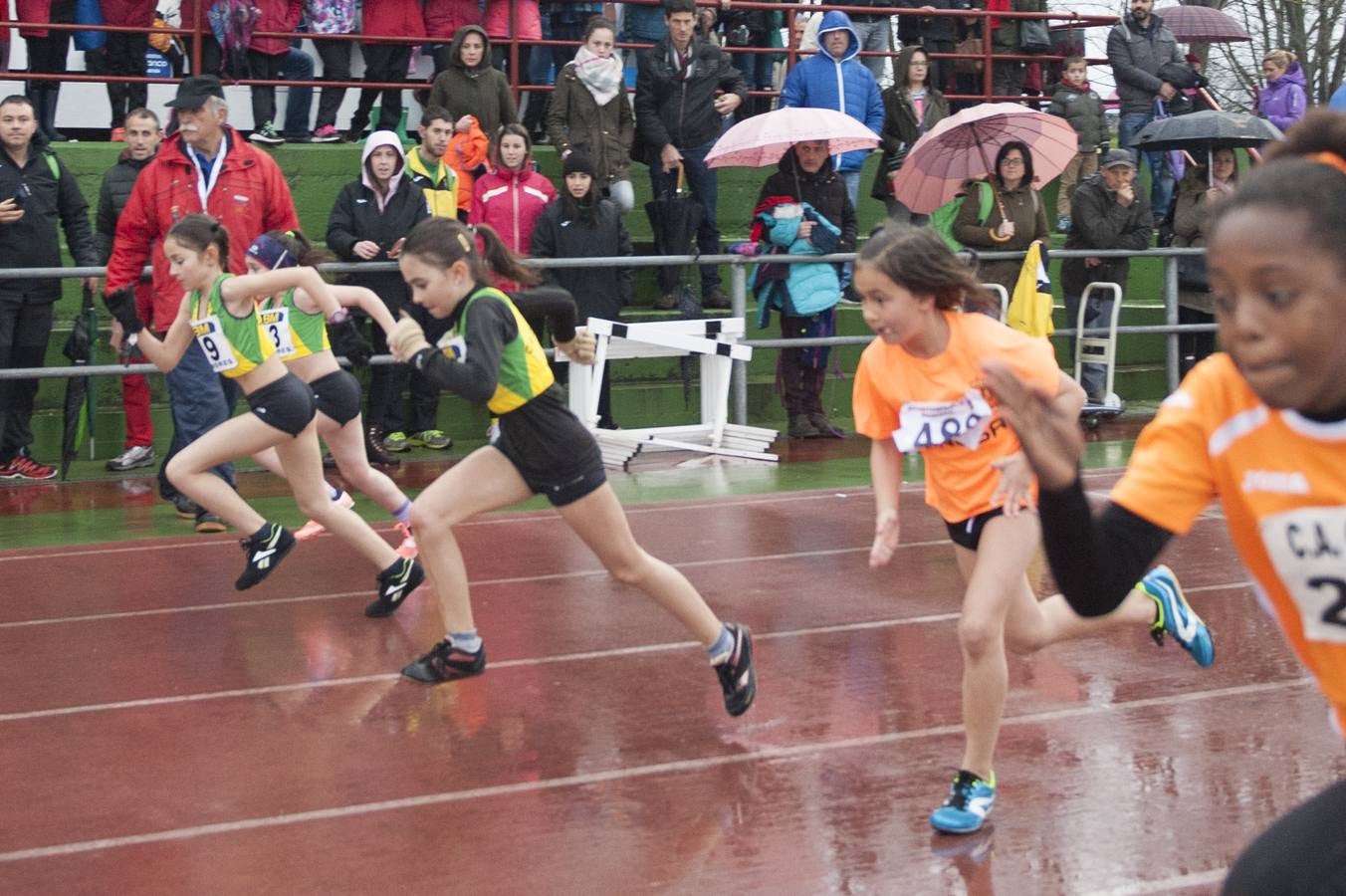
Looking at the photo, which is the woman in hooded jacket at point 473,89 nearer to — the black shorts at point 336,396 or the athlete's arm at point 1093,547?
the black shorts at point 336,396

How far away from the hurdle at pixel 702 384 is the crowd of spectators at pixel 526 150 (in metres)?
0.40

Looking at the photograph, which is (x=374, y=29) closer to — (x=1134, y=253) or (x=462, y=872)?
(x=1134, y=253)

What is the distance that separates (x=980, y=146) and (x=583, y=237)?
3.14 metres

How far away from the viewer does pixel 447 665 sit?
655cm

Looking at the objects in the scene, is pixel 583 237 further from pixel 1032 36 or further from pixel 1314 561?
pixel 1314 561

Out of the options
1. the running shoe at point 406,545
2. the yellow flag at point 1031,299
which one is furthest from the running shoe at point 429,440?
the yellow flag at point 1031,299

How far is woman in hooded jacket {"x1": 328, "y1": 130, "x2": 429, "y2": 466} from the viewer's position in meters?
11.5

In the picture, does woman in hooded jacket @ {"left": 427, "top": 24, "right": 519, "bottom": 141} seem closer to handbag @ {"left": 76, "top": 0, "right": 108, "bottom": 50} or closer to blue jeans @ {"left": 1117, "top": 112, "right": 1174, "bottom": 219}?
handbag @ {"left": 76, "top": 0, "right": 108, "bottom": 50}

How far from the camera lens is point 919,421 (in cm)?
511

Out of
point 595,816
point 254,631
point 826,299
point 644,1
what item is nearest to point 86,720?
point 254,631

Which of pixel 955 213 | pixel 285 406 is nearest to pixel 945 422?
pixel 285 406

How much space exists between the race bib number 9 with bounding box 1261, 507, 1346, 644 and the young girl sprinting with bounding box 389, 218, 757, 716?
11.4 feet

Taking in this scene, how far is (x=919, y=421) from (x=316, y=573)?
4.62 meters

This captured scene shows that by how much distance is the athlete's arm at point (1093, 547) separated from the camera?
2588 mm
